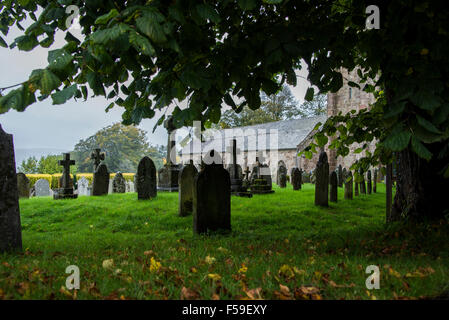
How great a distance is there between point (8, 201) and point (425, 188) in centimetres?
583

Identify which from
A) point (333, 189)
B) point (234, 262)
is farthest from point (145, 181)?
point (234, 262)

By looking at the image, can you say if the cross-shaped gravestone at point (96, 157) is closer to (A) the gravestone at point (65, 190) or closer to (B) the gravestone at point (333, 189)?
(A) the gravestone at point (65, 190)

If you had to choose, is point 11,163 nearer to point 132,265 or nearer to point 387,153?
point 132,265

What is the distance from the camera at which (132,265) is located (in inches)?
113

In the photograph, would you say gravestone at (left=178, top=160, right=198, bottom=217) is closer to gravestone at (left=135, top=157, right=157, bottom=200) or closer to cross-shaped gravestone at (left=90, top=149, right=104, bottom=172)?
gravestone at (left=135, top=157, right=157, bottom=200)

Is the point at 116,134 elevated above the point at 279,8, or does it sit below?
above

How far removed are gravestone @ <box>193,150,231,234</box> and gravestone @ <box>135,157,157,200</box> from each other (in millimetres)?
4491

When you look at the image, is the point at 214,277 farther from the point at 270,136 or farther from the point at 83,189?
the point at 270,136

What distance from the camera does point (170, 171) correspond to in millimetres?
12180

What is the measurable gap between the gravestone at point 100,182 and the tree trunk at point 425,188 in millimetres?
9734

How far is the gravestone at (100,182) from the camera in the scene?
35.9ft

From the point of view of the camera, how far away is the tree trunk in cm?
445

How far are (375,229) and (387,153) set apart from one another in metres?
1.48
